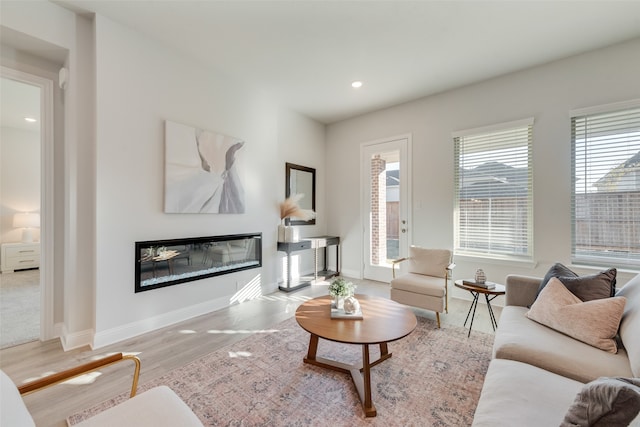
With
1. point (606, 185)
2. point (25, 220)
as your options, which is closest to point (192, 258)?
point (606, 185)

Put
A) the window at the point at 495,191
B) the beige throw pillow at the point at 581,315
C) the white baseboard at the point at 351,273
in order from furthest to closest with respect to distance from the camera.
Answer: the white baseboard at the point at 351,273 < the window at the point at 495,191 < the beige throw pillow at the point at 581,315

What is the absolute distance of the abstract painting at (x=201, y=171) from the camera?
2.83 metres

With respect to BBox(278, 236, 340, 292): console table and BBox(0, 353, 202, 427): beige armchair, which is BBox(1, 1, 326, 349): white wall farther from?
BBox(0, 353, 202, 427): beige armchair

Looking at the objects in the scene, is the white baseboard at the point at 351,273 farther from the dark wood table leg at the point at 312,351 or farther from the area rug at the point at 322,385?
the dark wood table leg at the point at 312,351

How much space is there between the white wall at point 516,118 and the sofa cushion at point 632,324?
1.53m

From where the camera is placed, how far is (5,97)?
143 inches

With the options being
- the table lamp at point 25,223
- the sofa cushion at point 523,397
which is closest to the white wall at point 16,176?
the table lamp at point 25,223

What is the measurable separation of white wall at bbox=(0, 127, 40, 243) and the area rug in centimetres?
587

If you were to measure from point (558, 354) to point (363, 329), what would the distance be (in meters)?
1.08

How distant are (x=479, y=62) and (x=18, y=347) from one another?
5535mm

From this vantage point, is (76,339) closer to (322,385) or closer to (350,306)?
(322,385)

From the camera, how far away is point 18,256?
4.99 metres

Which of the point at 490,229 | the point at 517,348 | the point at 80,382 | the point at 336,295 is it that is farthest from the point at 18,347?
the point at 490,229

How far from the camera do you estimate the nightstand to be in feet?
16.0
